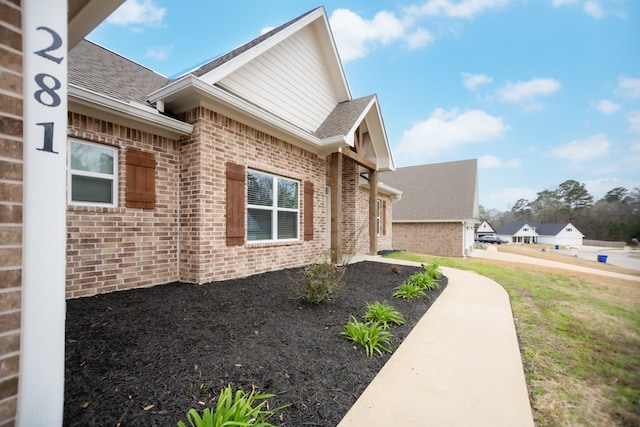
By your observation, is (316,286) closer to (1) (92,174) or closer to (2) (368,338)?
(2) (368,338)

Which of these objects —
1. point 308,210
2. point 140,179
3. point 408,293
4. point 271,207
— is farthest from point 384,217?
point 140,179

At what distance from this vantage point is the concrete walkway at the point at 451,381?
218cm

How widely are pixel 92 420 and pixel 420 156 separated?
30951mm

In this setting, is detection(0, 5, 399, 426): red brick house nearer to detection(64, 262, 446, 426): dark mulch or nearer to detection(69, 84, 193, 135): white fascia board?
detection(69, 84, 193, 135): white fascia board

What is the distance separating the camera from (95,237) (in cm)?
416

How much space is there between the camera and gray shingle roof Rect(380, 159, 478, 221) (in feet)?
62.5

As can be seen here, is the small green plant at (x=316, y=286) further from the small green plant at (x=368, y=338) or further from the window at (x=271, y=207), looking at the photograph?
the window at (x=271, y=207)

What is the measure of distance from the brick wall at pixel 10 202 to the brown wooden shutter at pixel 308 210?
6.26m

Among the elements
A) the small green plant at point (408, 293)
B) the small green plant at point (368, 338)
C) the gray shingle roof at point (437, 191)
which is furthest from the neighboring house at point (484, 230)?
the small green plant at point (368, 338)

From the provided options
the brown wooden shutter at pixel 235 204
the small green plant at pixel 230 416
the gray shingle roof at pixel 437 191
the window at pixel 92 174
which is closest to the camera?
the small green plant at pixel 230 416

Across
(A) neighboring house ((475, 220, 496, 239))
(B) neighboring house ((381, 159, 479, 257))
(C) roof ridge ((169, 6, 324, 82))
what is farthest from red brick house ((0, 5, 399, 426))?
(A) neighboring house ((475, 220, 496, 239))

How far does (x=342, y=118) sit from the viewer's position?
833 centimetres

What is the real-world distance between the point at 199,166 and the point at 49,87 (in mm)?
3637

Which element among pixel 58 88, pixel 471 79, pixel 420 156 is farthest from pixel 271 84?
pixel 420 156
